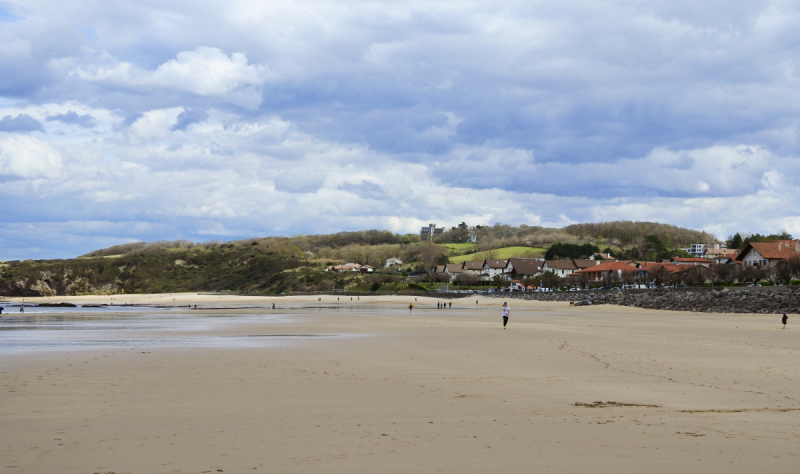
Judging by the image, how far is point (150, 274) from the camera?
144625mm

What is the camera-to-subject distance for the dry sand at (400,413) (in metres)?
6.36

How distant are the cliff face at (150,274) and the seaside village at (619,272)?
59.6ft

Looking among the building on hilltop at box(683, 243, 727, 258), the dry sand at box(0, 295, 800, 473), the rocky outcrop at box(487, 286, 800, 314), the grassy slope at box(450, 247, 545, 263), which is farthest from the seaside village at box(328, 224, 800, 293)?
the dry sand at box(0, 295, 800, 473)

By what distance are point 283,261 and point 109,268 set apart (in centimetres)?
3888

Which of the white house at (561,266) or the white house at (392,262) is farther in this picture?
the white house at (392,262)

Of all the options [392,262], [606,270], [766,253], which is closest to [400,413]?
[766,253]

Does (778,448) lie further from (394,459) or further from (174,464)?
(174,464)

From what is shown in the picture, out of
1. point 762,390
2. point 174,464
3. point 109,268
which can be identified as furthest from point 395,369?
point 109,268

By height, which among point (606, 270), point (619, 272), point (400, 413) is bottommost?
point (400, 413)

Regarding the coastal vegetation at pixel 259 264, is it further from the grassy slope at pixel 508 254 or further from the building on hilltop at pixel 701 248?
the building on hilltop at pixel 701 248

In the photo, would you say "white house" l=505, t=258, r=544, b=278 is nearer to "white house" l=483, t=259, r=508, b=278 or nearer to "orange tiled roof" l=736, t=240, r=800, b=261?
"white house" l=483, t=259, r=508, b=278

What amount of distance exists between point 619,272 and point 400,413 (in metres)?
105

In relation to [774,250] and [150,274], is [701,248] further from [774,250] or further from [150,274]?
[150,274]

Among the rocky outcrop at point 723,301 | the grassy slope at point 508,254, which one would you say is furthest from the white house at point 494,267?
the rocky outcrop at point 723,301
